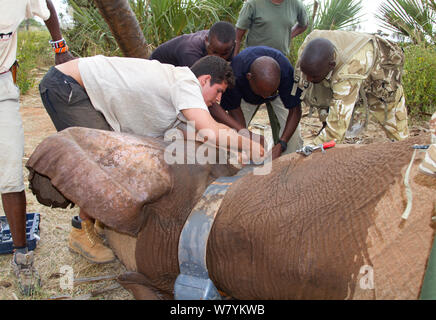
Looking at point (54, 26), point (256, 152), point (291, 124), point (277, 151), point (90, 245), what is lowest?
point (90, 245)

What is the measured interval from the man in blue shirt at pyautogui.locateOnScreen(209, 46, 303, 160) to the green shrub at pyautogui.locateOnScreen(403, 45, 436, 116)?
2.44m

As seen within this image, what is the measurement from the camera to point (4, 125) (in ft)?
7.91

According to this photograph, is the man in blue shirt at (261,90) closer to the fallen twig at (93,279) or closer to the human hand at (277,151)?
the human hand at (277,151)

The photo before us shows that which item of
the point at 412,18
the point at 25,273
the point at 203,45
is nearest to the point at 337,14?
the point at 412,18

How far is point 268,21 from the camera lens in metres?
4.79

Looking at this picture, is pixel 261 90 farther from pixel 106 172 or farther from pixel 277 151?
pixel 106 172

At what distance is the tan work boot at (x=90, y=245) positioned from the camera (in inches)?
108

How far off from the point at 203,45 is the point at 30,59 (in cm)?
687

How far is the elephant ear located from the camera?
1843mm

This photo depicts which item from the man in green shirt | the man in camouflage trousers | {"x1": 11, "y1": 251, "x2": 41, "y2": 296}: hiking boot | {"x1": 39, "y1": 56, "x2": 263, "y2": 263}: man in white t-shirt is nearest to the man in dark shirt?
the man in camouflage trousers

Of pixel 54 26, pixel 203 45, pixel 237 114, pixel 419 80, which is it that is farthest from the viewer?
pixel 419 80

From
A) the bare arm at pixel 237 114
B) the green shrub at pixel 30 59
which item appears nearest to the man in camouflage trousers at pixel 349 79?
the bare arm at pixel 237 114

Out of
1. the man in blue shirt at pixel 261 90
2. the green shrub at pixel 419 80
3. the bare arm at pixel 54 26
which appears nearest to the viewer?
the bare arm at pixel 54 26

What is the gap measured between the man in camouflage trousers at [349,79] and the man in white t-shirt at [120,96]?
897 millimetres
